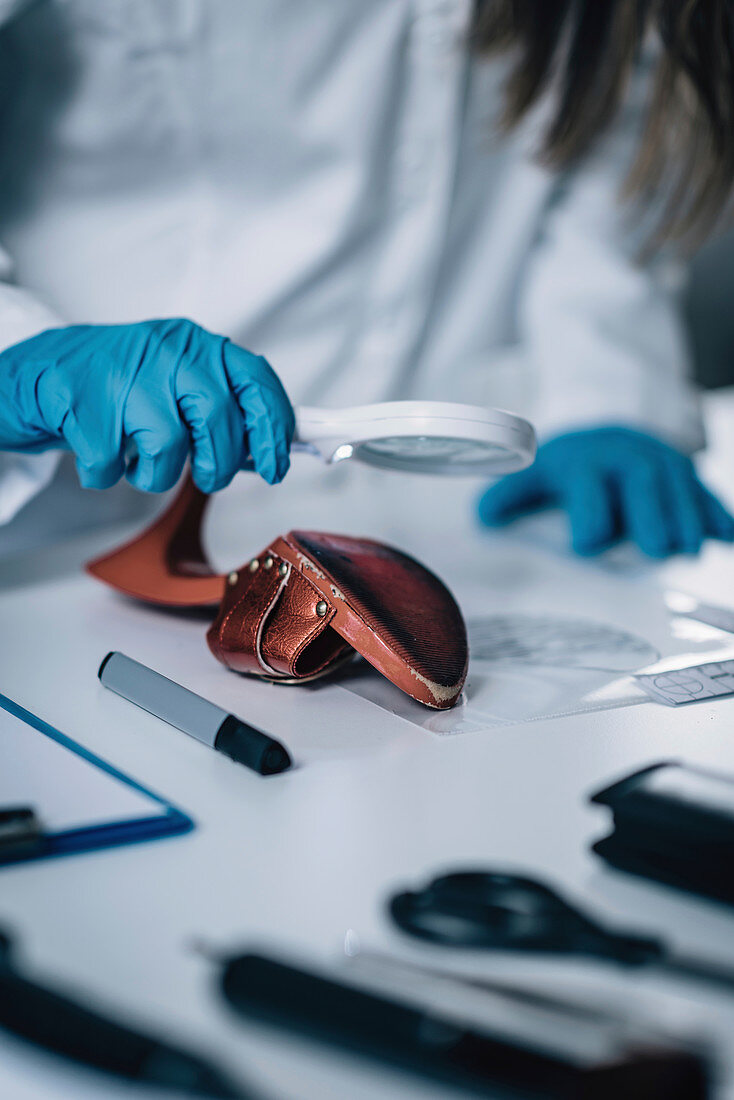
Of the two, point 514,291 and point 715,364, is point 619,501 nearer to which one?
point 514,291

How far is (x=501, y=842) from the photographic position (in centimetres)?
38

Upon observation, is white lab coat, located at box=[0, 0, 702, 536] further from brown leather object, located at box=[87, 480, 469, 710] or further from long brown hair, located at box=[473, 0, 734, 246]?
brown leather object, located at box=[87, 480, 469, 710]

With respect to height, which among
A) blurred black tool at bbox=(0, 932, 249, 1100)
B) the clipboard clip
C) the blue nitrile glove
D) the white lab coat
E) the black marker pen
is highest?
the white lab coat

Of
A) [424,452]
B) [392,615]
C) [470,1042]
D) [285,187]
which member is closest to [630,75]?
[285,187]

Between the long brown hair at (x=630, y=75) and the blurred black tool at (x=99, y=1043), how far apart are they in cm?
91

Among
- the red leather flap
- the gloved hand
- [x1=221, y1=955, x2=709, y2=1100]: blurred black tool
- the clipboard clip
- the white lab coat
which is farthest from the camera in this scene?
the white lab coat

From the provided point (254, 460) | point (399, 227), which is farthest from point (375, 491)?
point (254, 460)

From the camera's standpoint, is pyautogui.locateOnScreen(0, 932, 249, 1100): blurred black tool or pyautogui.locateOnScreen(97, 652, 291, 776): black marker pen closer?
pyautogui.locateOnScreen(0, 932, 249, 1100): blurred black tool

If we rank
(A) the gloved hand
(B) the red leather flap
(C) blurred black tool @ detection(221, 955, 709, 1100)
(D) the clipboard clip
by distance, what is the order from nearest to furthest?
(C) blurred black tool @ detection(221, 955, 709, 1100) → (D) the clipboard clip → (B) the red leather flap → (A) the gloved hand

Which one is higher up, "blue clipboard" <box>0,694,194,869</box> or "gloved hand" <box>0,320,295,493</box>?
"gloved hand" <box>0,320,295,493</box>

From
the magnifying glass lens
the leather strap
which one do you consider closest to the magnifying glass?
the magnifying glass lens

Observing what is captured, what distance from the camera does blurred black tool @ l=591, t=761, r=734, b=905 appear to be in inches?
13.2

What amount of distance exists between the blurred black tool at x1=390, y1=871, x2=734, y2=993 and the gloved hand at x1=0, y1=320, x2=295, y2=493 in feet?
1.17

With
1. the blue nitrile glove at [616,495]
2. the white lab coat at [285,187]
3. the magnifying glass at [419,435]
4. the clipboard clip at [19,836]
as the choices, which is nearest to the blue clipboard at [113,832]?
the clipboard clip at [19,836]
